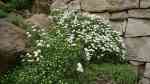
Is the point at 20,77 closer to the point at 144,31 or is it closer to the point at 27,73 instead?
the point at 27,73

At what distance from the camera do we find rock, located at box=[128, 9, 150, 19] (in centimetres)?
642

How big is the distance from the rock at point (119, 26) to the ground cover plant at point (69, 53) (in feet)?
1.49

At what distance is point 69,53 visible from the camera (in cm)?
517

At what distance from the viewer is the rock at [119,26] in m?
6.80

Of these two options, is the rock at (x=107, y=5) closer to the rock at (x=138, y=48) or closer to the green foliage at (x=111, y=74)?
the rock at (x=138, y=48)

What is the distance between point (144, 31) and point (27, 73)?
285cm

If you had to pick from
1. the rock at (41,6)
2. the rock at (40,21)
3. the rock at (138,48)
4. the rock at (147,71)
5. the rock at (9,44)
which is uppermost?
the rock at (41,6)

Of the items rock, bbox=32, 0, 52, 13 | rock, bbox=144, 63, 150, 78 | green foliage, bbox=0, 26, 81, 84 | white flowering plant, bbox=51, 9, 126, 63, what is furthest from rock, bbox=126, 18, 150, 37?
rock, bbox=32, 0, 52, 13

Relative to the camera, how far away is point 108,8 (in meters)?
6.98

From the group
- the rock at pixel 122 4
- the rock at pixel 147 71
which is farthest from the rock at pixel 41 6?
the rock at pixel 147 71

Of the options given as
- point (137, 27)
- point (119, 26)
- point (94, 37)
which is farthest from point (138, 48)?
point (94, 37)

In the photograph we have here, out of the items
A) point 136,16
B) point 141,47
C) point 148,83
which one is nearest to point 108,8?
point 136,16

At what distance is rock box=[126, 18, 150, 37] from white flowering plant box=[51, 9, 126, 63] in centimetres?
42

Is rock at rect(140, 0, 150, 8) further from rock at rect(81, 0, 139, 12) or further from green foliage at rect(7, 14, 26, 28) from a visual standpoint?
green foliage at rect(7, 14, 26, 28)
